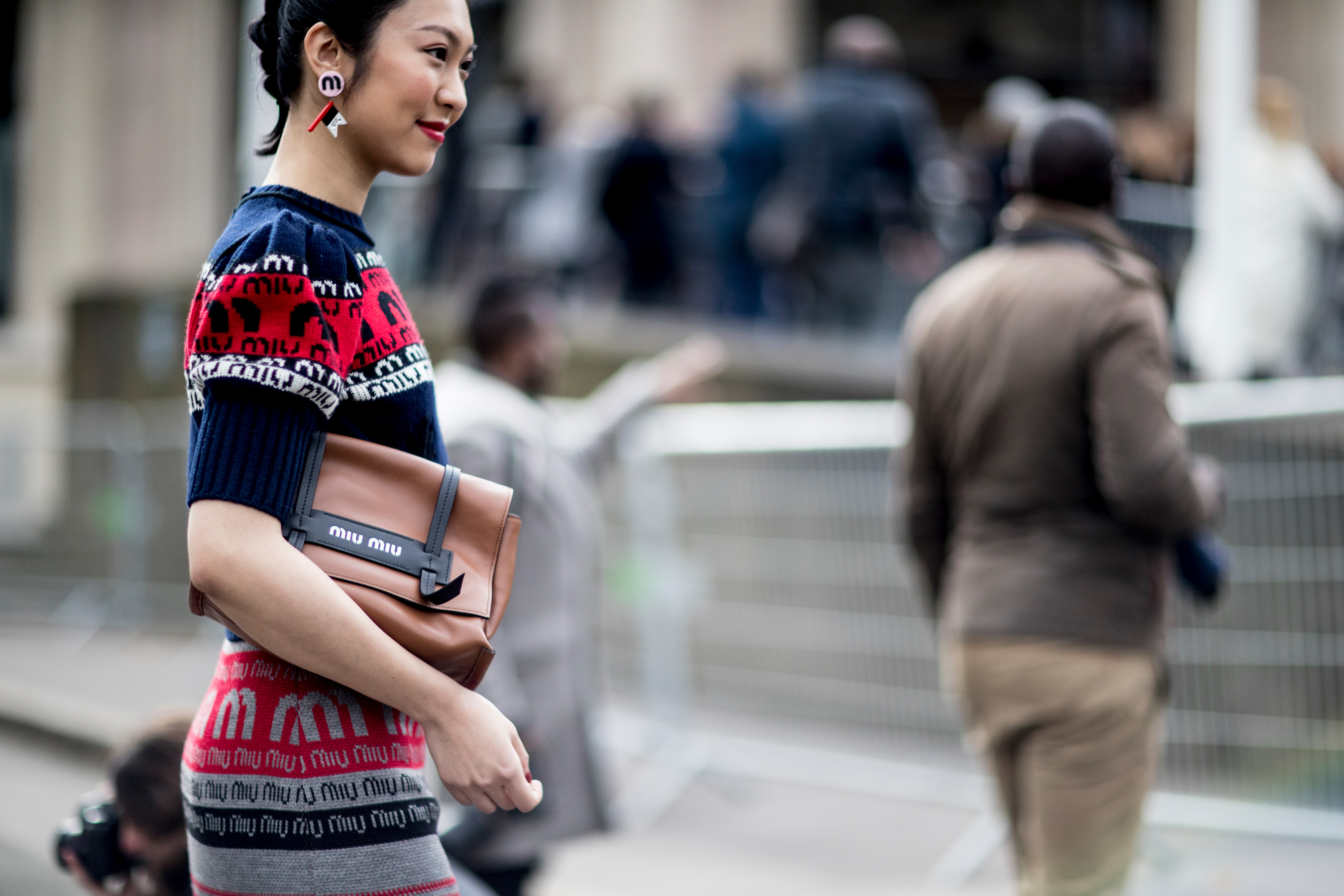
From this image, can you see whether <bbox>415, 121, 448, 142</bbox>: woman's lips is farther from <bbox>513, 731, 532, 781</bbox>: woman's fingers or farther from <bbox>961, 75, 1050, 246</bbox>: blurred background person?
<bbox>961, 75, 1050, 246</bbox>: blurred background person

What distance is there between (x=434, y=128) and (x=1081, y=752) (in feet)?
6.80

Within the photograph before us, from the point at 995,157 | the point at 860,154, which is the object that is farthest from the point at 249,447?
the point at 995,157

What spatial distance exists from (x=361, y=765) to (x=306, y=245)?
0.57 m

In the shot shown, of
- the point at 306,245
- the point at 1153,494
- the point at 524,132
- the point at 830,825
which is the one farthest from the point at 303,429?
the point at 524,132

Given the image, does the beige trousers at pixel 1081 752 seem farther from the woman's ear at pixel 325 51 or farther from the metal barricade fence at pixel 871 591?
the woman's ear at pixel 325 51

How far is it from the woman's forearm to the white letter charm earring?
44 cm

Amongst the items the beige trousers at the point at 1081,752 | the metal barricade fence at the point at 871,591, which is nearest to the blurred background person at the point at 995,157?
the metal barricade fence at the point at 871,591

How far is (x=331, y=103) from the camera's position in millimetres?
1732

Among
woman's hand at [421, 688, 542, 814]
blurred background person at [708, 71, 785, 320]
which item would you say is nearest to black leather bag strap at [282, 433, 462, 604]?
woman's hand at [421, 688, 542, 814]

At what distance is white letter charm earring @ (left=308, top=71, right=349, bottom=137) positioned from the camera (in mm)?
Result: 1718

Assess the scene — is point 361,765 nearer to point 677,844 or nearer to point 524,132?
point 677,844

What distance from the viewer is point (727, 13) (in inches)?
675

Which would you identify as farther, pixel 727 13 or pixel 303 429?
pixel 727 13

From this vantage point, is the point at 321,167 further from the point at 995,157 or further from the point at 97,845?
the point at 995,157
